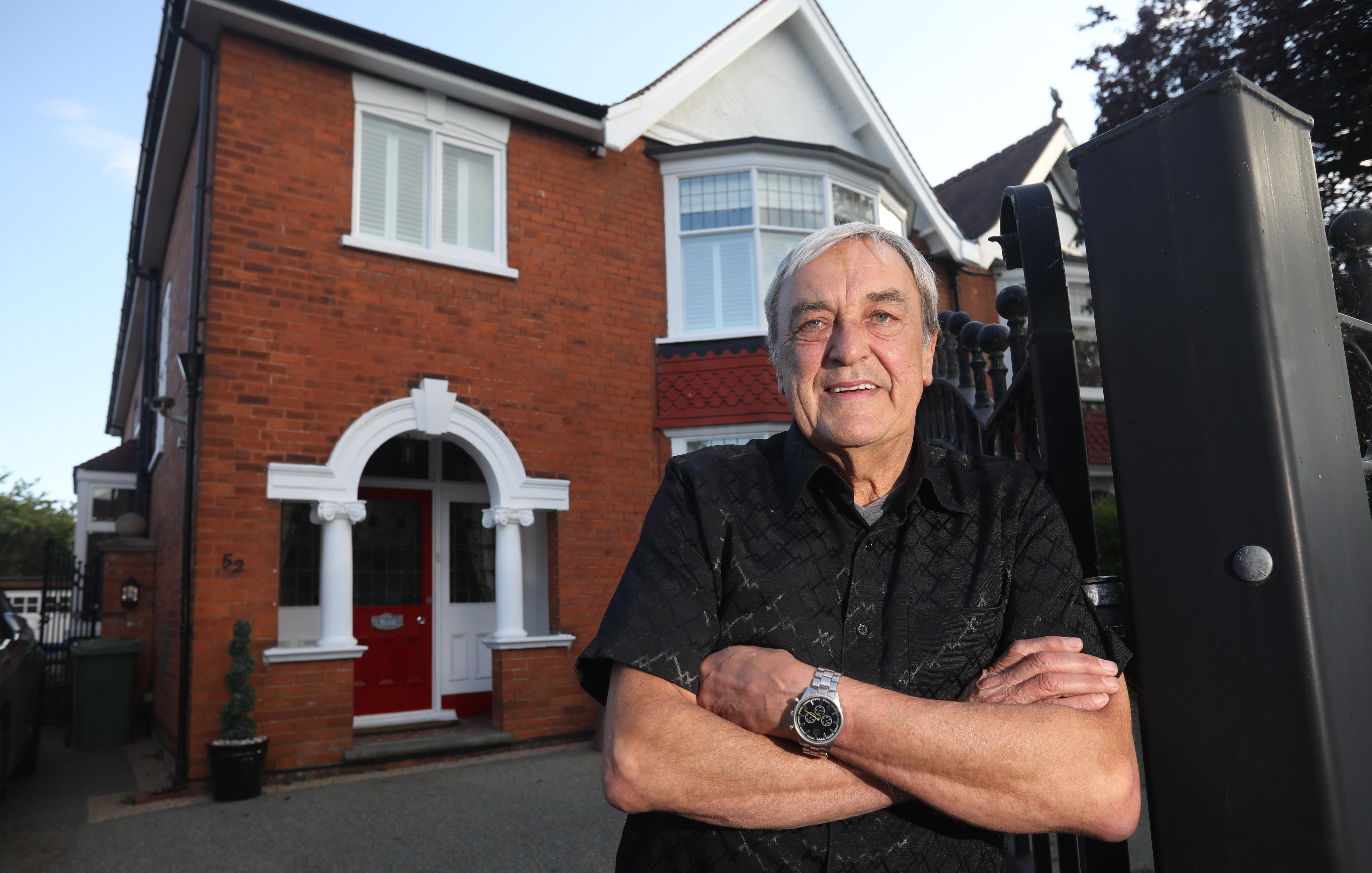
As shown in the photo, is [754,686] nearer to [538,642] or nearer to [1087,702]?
[1087,702]

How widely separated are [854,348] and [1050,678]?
0.74 metres

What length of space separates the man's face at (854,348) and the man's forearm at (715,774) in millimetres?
639

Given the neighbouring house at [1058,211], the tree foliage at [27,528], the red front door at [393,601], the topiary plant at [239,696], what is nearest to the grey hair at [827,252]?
the topiary plant at [239,696]

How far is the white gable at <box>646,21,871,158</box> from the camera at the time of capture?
1091 centimetres

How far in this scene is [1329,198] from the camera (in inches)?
311

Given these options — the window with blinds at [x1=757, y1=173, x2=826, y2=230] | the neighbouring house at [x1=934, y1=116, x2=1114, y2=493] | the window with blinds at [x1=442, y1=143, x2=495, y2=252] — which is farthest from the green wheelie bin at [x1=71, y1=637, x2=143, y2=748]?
the neighbouring house at [x1=934, y1=116, x2=1114, y2=493]

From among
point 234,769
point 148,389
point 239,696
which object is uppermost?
point 148,389

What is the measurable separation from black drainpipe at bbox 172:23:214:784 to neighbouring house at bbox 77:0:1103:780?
0.04 metres

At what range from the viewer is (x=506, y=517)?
856 centimetres

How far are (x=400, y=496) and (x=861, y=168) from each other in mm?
6855

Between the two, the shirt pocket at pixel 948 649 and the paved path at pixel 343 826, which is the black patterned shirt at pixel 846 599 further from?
the paved path at pixel 343 826

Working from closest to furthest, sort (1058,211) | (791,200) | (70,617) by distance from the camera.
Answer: (791,200) < (70,617) < (1058,211)

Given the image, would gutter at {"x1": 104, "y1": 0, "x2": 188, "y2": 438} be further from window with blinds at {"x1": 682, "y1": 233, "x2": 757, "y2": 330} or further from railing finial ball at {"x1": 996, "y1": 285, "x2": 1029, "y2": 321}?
railing finial ball at {"x1": 996, "y1": 285, "x2": 1029, "y2": 321}

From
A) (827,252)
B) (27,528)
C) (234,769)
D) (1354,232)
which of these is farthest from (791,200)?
(27,528)
